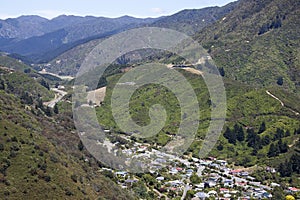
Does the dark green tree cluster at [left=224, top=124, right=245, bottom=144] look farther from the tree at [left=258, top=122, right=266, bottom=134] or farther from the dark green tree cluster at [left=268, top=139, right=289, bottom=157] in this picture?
the dark green tree cluster at [left=268, top=139, right=289, bottom=157]

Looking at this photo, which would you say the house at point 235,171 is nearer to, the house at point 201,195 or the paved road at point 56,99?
the house at point 201,195

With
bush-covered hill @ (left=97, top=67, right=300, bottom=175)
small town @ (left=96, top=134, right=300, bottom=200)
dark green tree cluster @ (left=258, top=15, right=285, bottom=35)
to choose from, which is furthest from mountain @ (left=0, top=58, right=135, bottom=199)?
dark green tree cluster @ (left=258, top=15, right=285, bottom=35)

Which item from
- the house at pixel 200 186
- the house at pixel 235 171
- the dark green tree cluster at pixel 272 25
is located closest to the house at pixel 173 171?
the house at pixel 200 186

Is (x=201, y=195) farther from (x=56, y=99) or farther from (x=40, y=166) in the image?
(x=56, y=99)

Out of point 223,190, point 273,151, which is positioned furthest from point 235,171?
point 223,190

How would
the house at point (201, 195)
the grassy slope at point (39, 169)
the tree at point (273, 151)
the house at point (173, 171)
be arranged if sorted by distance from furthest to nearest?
the tree at point (273, 151)
the house at point (173, 171)
the house at point (201, 195)
the grassy slope at point (39, 169)

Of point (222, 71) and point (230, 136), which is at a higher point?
point (222, 71)

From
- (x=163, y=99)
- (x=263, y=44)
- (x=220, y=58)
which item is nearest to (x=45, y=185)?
(x=163, y=99)

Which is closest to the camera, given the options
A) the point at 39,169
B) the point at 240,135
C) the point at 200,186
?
the point at 39,169
